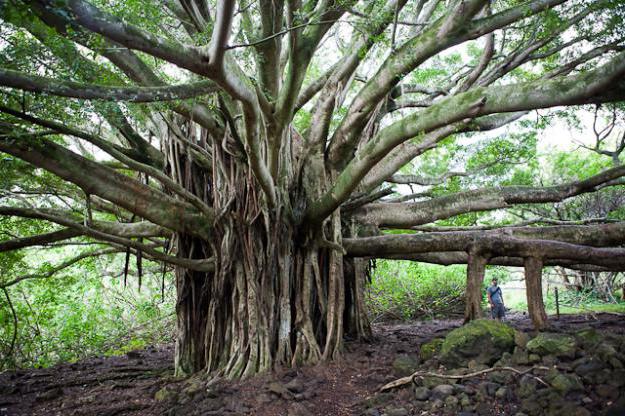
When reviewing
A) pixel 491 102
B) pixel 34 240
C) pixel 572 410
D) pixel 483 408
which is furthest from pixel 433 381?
pixel 34 240

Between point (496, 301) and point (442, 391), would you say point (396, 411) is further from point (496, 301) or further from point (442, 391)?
point (496, 301)

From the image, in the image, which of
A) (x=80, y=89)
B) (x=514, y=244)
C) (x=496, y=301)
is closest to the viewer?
(x=80, y=89)

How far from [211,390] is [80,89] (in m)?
3.04

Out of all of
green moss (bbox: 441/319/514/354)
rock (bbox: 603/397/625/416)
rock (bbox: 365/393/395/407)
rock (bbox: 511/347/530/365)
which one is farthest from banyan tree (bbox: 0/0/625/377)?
rock (bbox: 603/397/625/416)

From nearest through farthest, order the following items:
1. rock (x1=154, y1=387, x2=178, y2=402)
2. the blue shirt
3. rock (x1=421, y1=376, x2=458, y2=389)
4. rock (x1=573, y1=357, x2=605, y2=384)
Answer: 1. rock (x1=573, y1=357, x2=605, y2=384)
2. rock (x1=421, y1=376, x2=458, y2=389)
3. rock (x1=154, y1=387, x2=178, y2=402)
4. the blue shirt

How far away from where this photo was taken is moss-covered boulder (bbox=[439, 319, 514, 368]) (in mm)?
4105

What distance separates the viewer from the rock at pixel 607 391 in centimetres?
312

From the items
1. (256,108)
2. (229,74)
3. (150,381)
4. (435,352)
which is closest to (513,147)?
(435,352)

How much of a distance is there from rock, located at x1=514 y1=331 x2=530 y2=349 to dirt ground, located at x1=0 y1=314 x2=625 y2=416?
112 cm

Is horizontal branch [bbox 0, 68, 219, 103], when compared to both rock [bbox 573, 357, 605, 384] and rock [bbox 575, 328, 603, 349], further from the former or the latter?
rock [bbox 575, 328, 603, 349]

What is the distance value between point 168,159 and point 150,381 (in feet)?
8.89

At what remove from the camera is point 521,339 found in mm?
4117

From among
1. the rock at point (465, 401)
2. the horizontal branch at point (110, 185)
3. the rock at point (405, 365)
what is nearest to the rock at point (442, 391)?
the rock at point (465, 401)

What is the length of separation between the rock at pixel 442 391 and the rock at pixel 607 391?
103 cm
